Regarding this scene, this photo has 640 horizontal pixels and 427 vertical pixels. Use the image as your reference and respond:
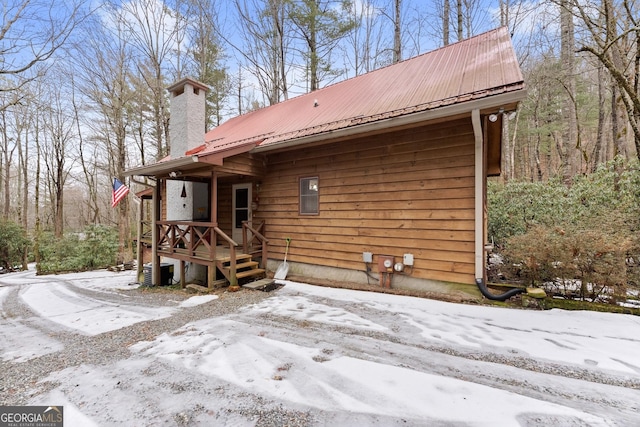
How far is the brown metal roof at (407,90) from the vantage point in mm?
4203

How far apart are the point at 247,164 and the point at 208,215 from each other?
2917 mm

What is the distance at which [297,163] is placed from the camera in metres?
6.37

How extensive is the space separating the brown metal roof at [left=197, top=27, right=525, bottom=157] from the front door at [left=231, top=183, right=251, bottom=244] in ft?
4.57

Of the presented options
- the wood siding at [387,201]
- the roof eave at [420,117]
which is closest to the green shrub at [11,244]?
the wood siding at [387,201]

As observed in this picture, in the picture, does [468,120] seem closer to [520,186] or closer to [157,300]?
[520,186]

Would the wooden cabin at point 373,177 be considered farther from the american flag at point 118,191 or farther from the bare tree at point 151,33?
the bare tree at point 151,33

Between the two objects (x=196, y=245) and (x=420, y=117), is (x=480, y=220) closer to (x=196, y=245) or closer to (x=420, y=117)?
(x=420, y=117)

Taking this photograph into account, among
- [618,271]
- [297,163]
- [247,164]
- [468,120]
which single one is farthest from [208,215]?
[618,271]

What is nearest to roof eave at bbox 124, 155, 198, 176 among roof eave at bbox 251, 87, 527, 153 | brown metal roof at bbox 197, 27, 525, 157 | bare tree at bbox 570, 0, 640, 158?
brown metal roof at bbox 197, 27, 525, 157

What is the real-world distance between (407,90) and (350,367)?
204 inches

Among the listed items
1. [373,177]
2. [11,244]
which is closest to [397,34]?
[373,177]

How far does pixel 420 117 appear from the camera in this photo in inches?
163

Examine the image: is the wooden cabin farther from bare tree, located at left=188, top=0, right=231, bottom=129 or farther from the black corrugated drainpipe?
bare tree, located at left=188, top=0, right=231, bottom=129

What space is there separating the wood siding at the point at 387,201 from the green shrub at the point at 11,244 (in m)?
14.3
